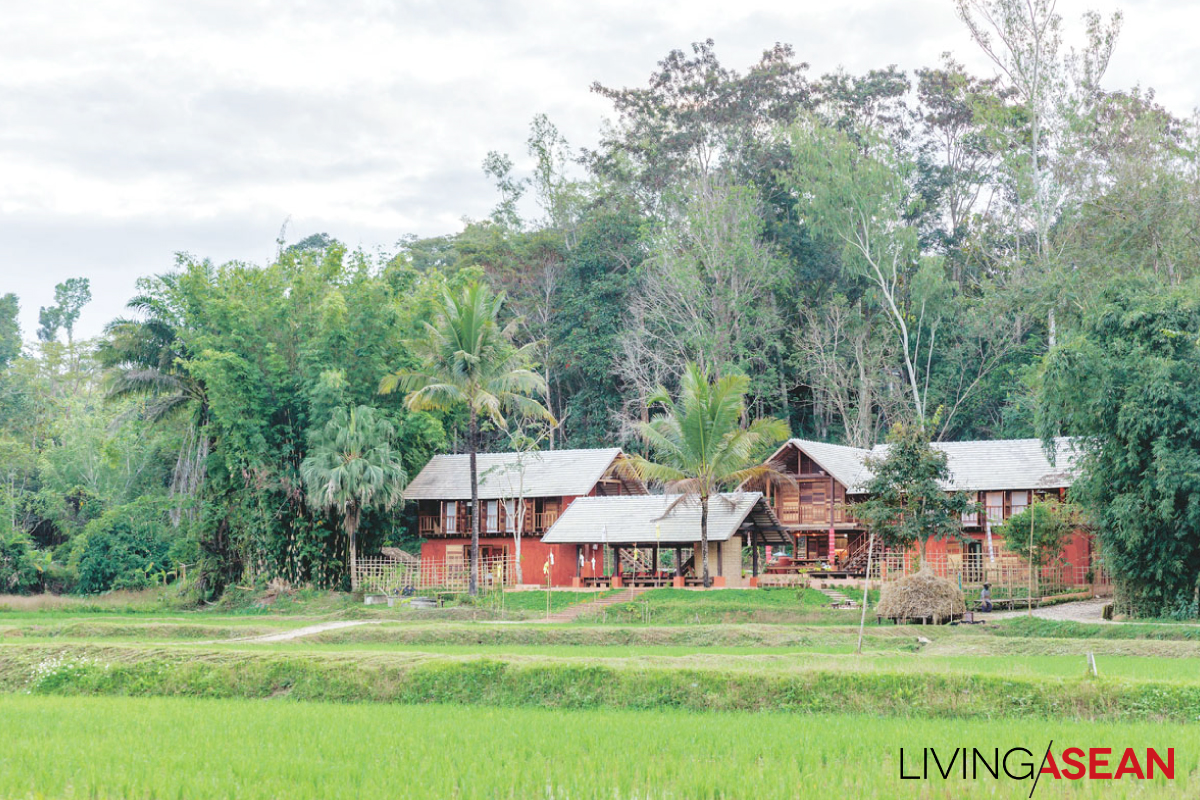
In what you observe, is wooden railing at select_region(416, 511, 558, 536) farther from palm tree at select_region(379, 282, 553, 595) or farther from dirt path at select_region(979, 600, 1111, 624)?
dirt path at select_region(979, 600, 1111, 624)

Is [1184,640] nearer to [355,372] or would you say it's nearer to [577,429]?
[355,372]

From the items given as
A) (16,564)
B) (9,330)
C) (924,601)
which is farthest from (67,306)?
(924,601)

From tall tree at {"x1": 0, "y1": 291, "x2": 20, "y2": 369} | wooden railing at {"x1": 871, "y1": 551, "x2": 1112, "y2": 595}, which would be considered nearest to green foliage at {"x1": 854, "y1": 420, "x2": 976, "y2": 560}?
wooden railing at {"x1": 871, "y1": 551, "x2": 1112, "y2": 595}

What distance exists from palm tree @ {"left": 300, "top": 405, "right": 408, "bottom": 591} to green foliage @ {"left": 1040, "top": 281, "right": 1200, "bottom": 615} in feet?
66.2

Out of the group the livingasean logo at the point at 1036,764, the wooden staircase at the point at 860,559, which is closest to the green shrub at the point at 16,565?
the wooden staircase at the point at 860,559

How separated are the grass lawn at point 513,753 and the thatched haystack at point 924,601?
47.1ft

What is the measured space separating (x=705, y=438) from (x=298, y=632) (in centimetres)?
1353

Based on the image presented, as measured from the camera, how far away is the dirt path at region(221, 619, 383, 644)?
24.9 m

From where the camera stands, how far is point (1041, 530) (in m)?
32.6

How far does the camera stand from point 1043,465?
37.6 metres

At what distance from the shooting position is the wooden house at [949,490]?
36.7 m

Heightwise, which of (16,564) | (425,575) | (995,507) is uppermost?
(995,507)

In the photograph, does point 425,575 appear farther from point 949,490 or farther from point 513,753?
point 513,753

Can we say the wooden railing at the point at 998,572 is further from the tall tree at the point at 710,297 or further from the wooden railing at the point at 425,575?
the tall tree at the point at 710,297
